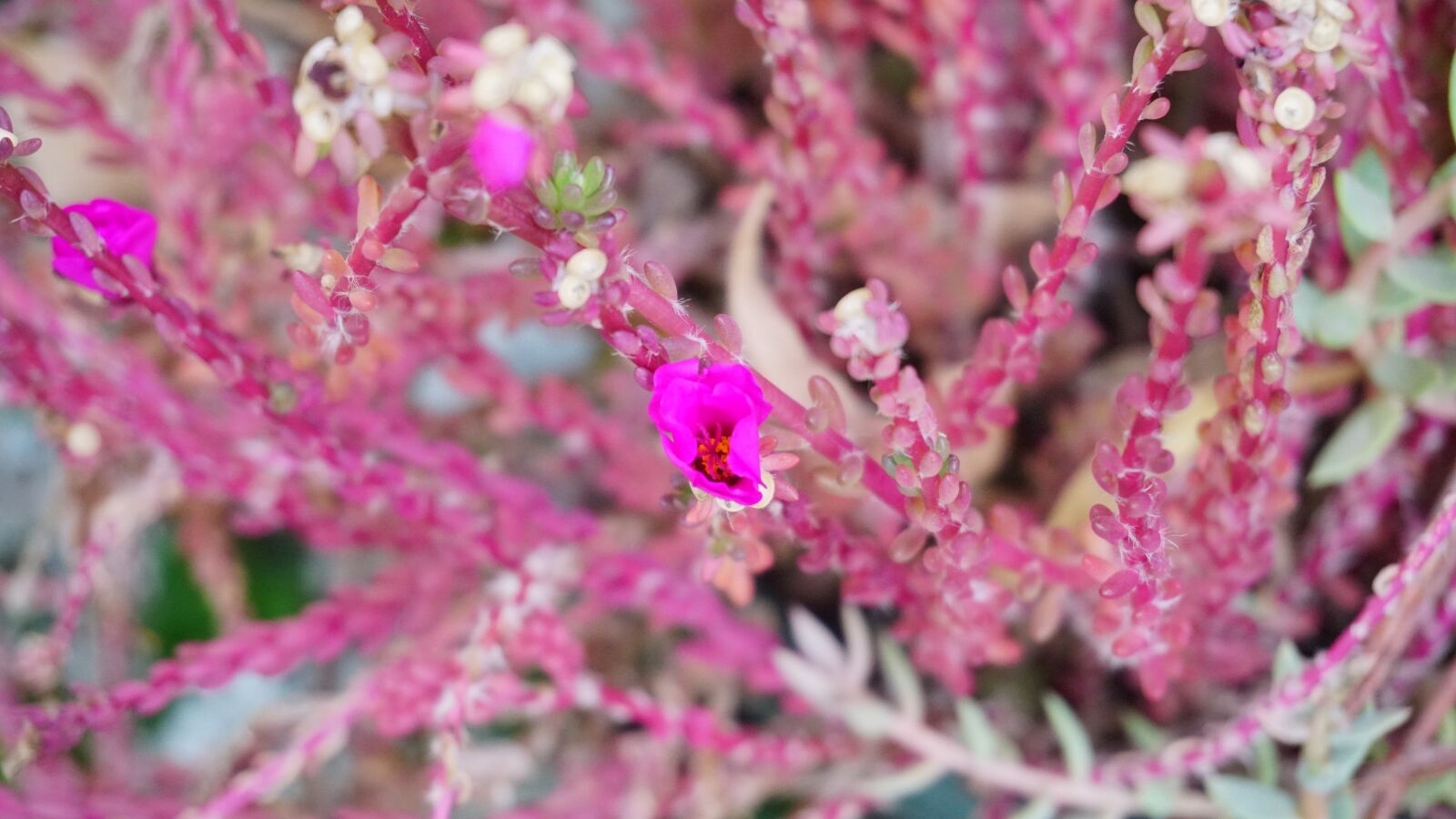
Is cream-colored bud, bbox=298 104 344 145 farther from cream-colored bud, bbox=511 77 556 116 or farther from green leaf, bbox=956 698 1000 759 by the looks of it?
green leaf, bbox=956 698 1000 759

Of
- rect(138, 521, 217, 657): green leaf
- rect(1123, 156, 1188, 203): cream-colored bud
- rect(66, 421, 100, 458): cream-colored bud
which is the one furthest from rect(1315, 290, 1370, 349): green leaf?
rect(138, 521, 217, 657): green leaf

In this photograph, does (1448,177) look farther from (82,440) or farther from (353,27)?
(82,440)

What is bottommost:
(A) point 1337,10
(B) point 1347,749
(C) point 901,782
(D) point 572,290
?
(C) point 901,782

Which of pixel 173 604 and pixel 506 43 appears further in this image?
pixel 173 604

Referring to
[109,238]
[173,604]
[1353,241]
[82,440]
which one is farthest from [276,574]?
[1353,241]

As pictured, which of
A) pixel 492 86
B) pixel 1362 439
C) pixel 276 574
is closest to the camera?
pixel 492 86

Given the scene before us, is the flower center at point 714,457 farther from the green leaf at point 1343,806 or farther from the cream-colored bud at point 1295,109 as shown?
the green leaf at point 1343,806

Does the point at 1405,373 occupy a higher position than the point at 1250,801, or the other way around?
the point at 1405,373

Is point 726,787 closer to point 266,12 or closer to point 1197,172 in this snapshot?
point 1197,172
